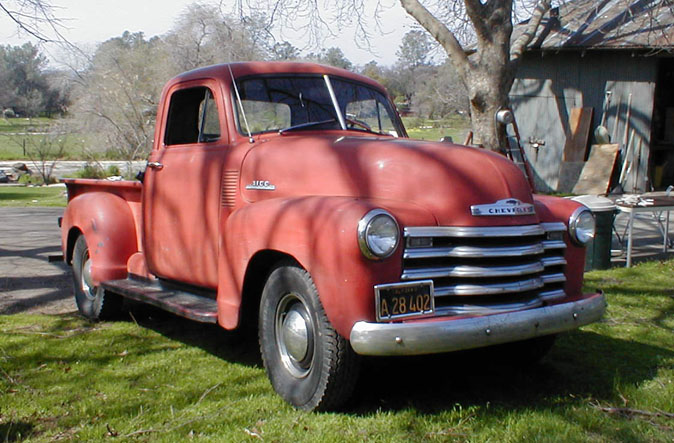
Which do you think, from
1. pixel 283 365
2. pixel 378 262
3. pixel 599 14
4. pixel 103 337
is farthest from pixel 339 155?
pixel 599 14

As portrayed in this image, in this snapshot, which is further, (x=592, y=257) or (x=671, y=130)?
(x=671, y=130)

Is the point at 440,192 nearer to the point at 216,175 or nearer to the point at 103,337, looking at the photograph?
the point at 216,175

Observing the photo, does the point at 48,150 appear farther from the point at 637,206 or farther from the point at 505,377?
the point at 505,377

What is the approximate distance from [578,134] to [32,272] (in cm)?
1326

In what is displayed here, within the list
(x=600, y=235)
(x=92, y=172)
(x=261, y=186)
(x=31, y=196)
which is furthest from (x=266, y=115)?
(x=92, y=172)

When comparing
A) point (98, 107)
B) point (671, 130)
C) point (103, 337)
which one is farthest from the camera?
point (98, 107)

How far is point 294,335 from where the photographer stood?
3945 mm

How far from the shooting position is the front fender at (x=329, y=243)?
137 inches

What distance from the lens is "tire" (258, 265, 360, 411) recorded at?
368 cm

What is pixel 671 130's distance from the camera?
18.7 m

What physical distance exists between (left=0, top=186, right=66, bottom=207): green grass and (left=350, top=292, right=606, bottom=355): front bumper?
16001 millimetres

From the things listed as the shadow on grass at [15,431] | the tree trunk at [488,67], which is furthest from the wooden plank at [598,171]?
the shadow on grass at [15,431]

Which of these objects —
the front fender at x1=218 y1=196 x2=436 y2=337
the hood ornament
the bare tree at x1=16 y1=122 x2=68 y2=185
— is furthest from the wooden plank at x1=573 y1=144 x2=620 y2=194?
the bare tree at x1=16 y1=122 x2=68 y2=185

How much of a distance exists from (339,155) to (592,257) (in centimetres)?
516
